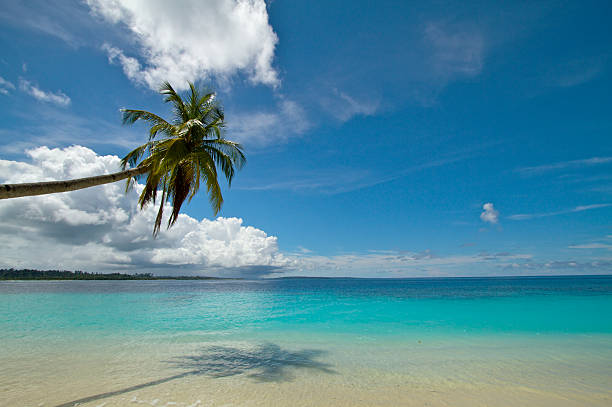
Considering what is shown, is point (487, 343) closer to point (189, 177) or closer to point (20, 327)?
point (189, 177)

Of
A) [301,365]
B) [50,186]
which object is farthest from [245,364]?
[50,186]

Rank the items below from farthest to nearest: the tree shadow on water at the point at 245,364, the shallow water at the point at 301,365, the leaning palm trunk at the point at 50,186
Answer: the tree shadow on water at the point at 245,364, the shallow water at the point at 301,365, the leaning palm trunk at the point at 50,186

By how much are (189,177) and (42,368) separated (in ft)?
18.8

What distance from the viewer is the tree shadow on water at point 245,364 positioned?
5.96 m

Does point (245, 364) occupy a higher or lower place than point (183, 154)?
lower

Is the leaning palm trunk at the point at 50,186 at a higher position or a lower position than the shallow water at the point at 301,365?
higher

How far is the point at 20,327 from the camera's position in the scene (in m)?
11.4

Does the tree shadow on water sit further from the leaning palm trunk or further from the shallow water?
the leaning palm trunk

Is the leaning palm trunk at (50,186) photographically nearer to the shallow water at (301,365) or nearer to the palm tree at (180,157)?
the palm tree at (180,157)

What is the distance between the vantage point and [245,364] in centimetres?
696

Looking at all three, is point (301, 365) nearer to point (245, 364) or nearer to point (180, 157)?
point (245, 364)

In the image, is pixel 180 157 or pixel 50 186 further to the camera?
pixel 180 157

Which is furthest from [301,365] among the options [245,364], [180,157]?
[180,157]

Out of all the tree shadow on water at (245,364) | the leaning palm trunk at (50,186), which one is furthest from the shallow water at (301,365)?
the leaning palm trunk at (50,186)
